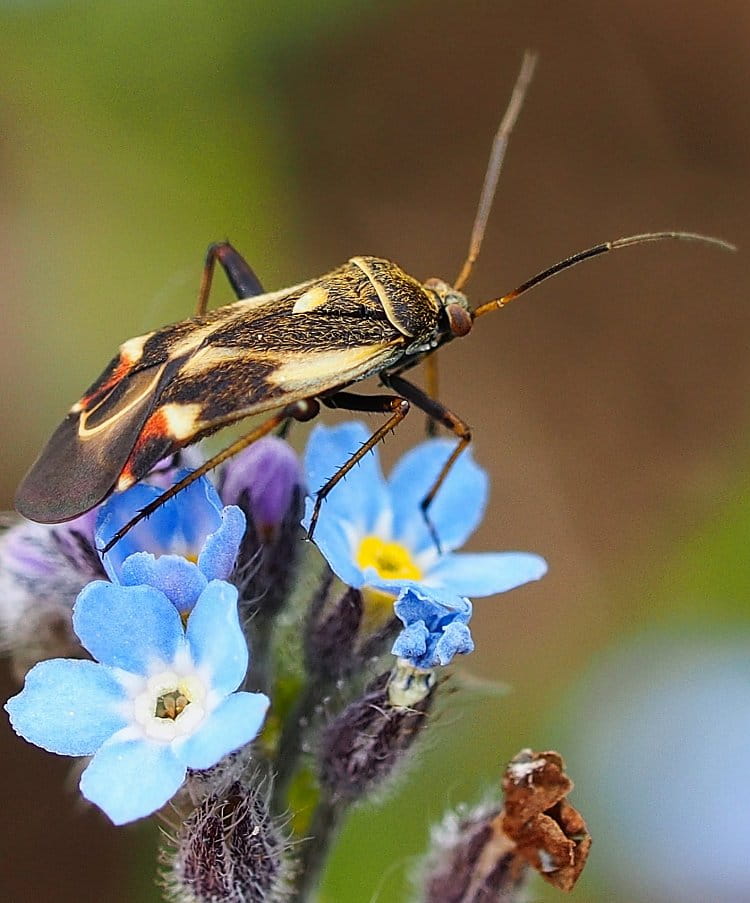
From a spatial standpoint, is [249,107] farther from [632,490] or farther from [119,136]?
[632,490]

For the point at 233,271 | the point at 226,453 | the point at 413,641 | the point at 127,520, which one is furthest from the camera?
the point at 233,271

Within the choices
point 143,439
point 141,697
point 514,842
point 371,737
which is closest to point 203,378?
point 143,439

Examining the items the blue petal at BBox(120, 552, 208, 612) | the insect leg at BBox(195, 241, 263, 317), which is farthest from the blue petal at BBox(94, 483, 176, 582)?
the insect leg at BBox(195, 241, 263, 317)

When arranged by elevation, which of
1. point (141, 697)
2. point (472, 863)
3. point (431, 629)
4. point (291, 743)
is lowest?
point (472, 863)

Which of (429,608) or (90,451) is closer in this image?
(429,608)

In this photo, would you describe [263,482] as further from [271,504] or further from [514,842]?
[514,842]

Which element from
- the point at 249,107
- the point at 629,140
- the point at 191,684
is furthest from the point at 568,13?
the point at 191,684
